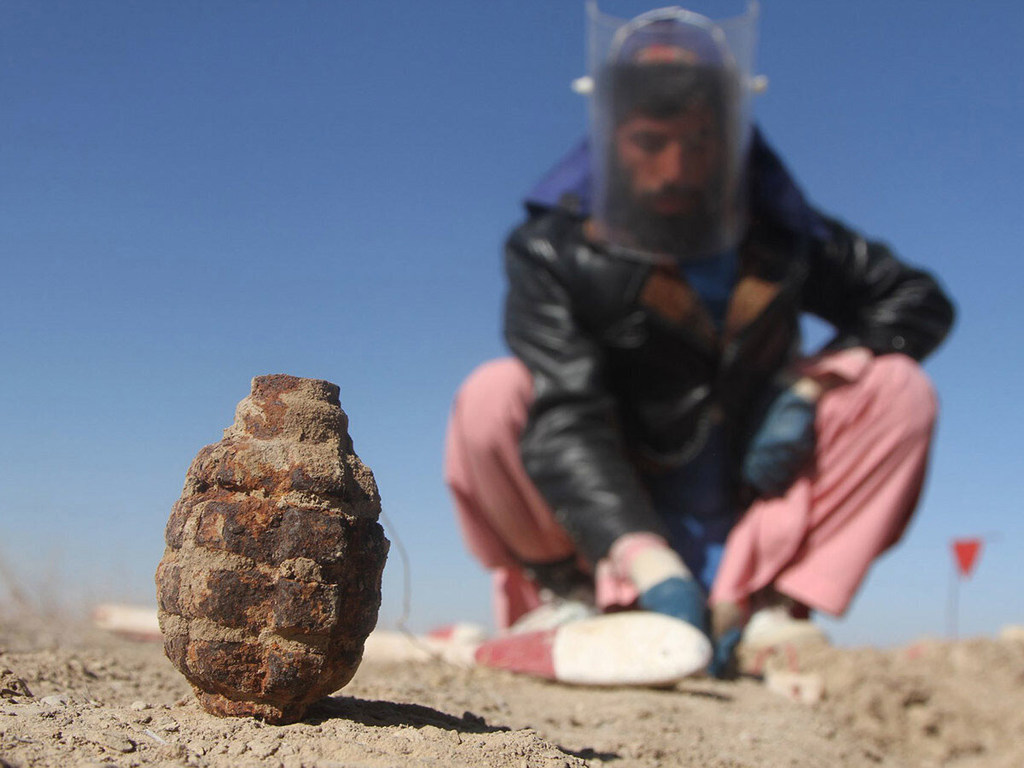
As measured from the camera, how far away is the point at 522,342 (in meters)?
3.69

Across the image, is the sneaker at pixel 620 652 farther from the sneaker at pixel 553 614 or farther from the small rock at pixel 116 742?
the small rock at pixel 116 742

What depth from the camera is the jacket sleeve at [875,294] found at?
3822 millimetres

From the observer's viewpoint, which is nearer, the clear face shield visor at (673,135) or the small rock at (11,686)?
the small rock at (11,686)

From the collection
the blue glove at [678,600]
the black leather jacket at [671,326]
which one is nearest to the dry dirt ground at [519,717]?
the blue glove at [678,600]

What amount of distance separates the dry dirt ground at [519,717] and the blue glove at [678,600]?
0.67ft

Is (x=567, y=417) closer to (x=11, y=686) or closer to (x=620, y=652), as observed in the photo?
(x=620, y=652)

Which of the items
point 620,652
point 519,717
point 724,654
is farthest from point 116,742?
point 724,654

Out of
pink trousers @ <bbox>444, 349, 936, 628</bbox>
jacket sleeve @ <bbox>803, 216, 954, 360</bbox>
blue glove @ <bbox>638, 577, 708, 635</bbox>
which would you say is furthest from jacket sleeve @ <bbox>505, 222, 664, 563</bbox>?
jacket sleeve @ <bbox>803, 216, 954, 360</bbox>

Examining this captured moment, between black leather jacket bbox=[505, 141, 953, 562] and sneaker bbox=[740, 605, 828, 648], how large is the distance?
615 mm

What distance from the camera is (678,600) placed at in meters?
2.94

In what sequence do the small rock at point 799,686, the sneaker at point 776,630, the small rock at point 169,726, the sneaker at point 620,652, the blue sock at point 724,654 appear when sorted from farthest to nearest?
1. the sneaker at point 776,630
2. the blue sock at point 724,654
3. the small rock at point 799,686
4. the sneaker at point 620,652
5. the small rock at point 169,726

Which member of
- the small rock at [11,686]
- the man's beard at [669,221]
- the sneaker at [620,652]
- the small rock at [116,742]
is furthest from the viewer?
the man's beard at [669,221]

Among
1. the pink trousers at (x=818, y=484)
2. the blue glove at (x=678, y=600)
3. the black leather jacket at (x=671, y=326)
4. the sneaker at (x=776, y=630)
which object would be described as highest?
the black leather jacket at (x=671, y=326)

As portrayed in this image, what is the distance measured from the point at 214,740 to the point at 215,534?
296 mm
